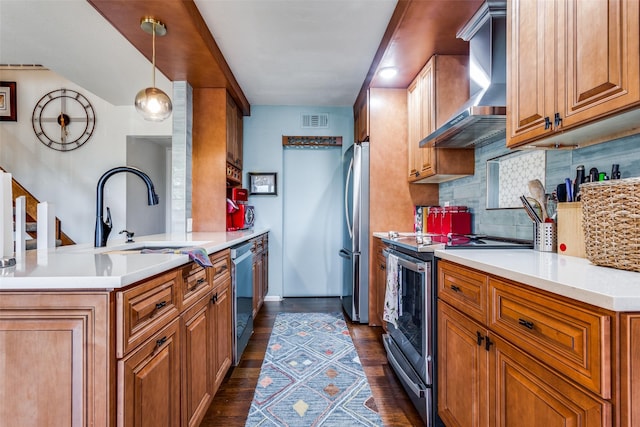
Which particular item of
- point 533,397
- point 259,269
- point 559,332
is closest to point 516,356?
point 533,397

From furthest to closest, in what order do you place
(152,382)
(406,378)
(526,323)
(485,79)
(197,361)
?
(485,79), (406,378), (197,361), (152,382), (526,323)

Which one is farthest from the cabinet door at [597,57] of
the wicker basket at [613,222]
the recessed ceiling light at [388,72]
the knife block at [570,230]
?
the recessed ceiling light at [388,72]

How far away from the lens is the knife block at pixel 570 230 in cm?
134

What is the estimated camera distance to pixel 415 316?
182cm

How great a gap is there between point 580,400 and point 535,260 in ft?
1.90

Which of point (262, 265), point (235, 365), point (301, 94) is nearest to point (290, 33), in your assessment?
point (301, 94)

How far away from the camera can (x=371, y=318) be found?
10.2 feet

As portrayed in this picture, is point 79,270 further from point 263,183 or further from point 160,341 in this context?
point 263,183

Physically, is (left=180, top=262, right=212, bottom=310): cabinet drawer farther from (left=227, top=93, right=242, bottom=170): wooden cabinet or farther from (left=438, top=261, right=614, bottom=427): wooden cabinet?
(left=227, top=93, right=242, bottom=170): wooden cabinet

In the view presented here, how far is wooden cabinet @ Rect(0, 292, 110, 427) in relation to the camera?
86cm

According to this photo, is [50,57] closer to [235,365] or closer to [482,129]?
[235,365]

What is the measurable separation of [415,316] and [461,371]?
475mm

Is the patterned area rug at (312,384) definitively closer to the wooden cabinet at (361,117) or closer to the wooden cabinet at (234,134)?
the wooden cabinet at (234,134)

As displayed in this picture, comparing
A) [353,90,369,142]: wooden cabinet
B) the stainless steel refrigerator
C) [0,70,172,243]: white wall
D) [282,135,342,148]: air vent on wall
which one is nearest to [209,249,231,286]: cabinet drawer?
the stainless steel refrigerator
